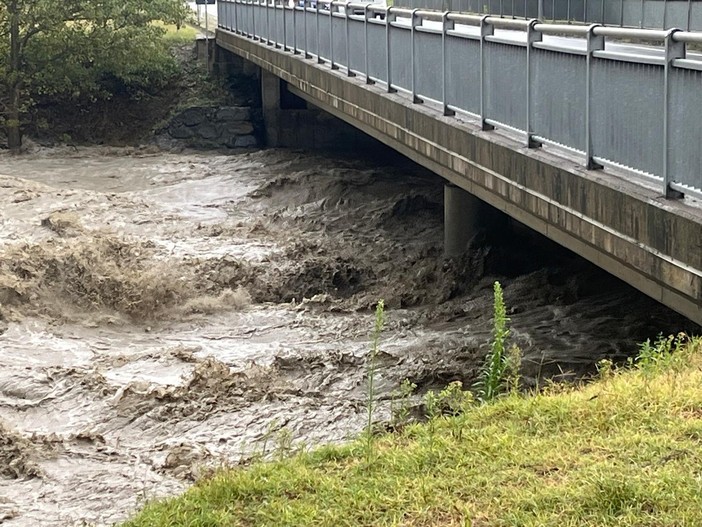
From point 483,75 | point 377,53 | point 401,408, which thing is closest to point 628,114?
point 401,408

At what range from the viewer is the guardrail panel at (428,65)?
13.1 metres

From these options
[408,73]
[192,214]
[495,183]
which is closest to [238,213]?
[192,214]

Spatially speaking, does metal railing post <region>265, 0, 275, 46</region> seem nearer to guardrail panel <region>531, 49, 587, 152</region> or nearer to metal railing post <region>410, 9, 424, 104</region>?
metal railing post <region>410, 9, 424, 104</region>

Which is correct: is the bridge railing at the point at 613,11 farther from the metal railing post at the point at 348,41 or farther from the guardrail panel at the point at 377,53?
the guardrail panel at the point at 377,53

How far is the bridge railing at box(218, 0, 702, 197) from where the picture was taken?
7199 millimetres

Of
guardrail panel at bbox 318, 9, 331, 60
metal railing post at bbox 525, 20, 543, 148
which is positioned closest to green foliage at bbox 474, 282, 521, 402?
metal railing post at bbox 525, 20, 543, 148

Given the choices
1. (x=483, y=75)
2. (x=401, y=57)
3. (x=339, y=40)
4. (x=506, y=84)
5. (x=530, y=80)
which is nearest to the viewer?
(x=530, y=80)

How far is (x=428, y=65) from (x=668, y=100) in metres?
6.46

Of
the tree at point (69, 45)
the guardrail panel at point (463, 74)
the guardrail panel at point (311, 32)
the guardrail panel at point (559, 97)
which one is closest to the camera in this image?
the guardrail panel at point (559, 97)

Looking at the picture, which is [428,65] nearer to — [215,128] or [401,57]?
[401,57]

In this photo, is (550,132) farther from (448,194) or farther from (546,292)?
(448,194)

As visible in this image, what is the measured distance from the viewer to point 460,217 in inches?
635

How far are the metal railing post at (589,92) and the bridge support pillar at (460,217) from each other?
7.30 m

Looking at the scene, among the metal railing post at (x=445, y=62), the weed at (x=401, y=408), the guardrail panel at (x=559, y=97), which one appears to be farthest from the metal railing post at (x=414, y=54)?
the weed at (x=401, y=408)
